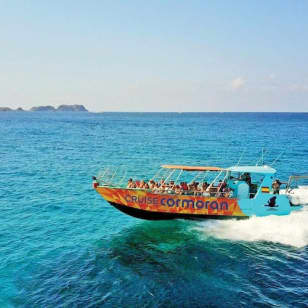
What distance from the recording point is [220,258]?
1739cm

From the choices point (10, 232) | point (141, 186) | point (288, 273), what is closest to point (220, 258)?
point (288, 273)

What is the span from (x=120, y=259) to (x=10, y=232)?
7.45m

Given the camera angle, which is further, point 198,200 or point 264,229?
point 198,200

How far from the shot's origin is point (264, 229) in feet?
66.3

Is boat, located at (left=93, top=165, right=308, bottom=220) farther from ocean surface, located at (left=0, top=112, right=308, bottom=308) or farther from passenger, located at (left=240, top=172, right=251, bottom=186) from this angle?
ocean surface, located at (left=0, top=112, right=308, bottom=308)

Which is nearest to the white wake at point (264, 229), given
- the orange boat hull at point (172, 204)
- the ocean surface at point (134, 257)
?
the ocean surface at point (134, 257)

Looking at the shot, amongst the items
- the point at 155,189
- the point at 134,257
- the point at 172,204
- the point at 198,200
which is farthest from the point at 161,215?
the point at 134,257

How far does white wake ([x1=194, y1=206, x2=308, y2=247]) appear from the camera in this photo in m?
19.6

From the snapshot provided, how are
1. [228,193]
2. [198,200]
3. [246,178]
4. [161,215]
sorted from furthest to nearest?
1. [246,178]
2. [161,215]
3. [228,193]
4. [198,200]

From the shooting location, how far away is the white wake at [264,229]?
64.2ft

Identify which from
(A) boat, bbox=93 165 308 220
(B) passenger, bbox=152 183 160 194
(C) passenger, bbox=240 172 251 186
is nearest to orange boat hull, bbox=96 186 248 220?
(A) boat, bbox=93 165 308 220

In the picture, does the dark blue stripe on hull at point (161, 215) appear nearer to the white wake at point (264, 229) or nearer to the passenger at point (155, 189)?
the white wake at point (264, 229)

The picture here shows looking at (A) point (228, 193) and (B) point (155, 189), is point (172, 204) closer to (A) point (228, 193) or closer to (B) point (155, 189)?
(B) point (155, 189)

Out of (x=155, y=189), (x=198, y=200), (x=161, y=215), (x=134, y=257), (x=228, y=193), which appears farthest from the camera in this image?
(x=161, y=215)
